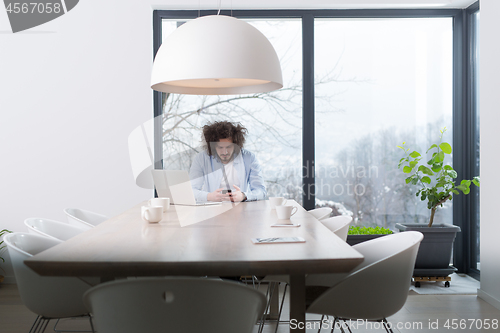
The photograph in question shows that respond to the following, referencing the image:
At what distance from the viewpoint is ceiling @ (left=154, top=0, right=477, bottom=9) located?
166 inches

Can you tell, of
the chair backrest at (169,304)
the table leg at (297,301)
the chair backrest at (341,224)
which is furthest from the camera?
the chair backrest at (341,224)

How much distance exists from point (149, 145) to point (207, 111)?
0.71 meters

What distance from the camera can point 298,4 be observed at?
A: 426 centimetres

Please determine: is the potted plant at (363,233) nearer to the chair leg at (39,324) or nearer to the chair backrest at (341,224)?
the chair backrest at (341,224)

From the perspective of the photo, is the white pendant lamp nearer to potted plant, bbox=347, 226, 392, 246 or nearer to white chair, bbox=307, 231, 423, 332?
white chair, bbox=307, 231, 423, 332

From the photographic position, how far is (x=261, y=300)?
130 cm

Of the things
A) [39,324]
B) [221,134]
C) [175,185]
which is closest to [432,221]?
[221,134]

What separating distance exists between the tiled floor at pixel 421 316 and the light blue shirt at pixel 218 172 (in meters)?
1.08

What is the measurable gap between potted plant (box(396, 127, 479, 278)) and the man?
1492mm

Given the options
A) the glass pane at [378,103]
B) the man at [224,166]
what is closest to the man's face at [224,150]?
the man at [224,166]

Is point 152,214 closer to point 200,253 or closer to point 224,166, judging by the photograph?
point 200,253

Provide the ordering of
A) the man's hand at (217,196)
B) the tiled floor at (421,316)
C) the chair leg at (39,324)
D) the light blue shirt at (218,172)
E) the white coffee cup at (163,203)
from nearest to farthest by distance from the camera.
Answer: the chair leg at (39,324)
the white coffee cup at (163,203)
the tiled floor at (421,316)
the man's hand at (217,196)
the light blue shirt at (218,172)

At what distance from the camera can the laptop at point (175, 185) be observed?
107 inches

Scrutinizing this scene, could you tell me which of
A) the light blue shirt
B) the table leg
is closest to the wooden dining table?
the table leg
